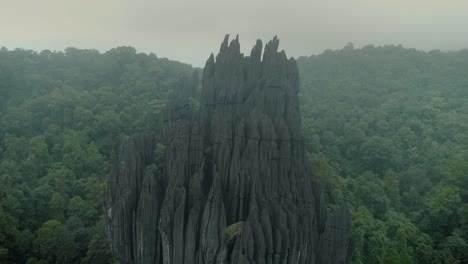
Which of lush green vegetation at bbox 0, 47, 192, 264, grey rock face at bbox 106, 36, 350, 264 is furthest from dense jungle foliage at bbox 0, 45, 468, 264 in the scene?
grey rock face at bbox 106, 36, 350, 264

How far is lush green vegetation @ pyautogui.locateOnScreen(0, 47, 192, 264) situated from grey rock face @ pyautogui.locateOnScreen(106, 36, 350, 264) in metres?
5.94

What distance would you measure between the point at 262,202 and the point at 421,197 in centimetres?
2890

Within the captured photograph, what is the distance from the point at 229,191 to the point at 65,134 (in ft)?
111

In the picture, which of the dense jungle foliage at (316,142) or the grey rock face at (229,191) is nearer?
the grey rock face at (229,191)

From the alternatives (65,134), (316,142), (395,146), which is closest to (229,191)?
(316,142)

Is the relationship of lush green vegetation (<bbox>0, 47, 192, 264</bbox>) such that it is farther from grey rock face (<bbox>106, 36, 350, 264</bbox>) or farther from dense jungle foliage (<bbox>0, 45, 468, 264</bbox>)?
grey rock face (<bbox>106, 36, 350, 264</bbox>)

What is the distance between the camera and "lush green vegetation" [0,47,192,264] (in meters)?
32.8

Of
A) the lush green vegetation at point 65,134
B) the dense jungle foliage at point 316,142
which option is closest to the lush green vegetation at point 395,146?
the dense jungle foliage at point 316,142

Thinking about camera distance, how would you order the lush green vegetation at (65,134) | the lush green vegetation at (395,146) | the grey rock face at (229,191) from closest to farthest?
the grey rock face at (229,191), the lush green vegetation at (65,134), the lush green vegetation at (395,146)

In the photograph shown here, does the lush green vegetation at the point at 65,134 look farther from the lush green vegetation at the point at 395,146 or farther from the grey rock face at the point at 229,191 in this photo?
the lush green vegetation at the point at 395,146

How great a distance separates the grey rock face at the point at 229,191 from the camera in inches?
611

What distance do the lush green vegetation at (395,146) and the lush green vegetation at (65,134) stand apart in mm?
17954

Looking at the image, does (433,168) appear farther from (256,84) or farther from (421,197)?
(256,84)

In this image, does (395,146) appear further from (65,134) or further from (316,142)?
(65,134)
